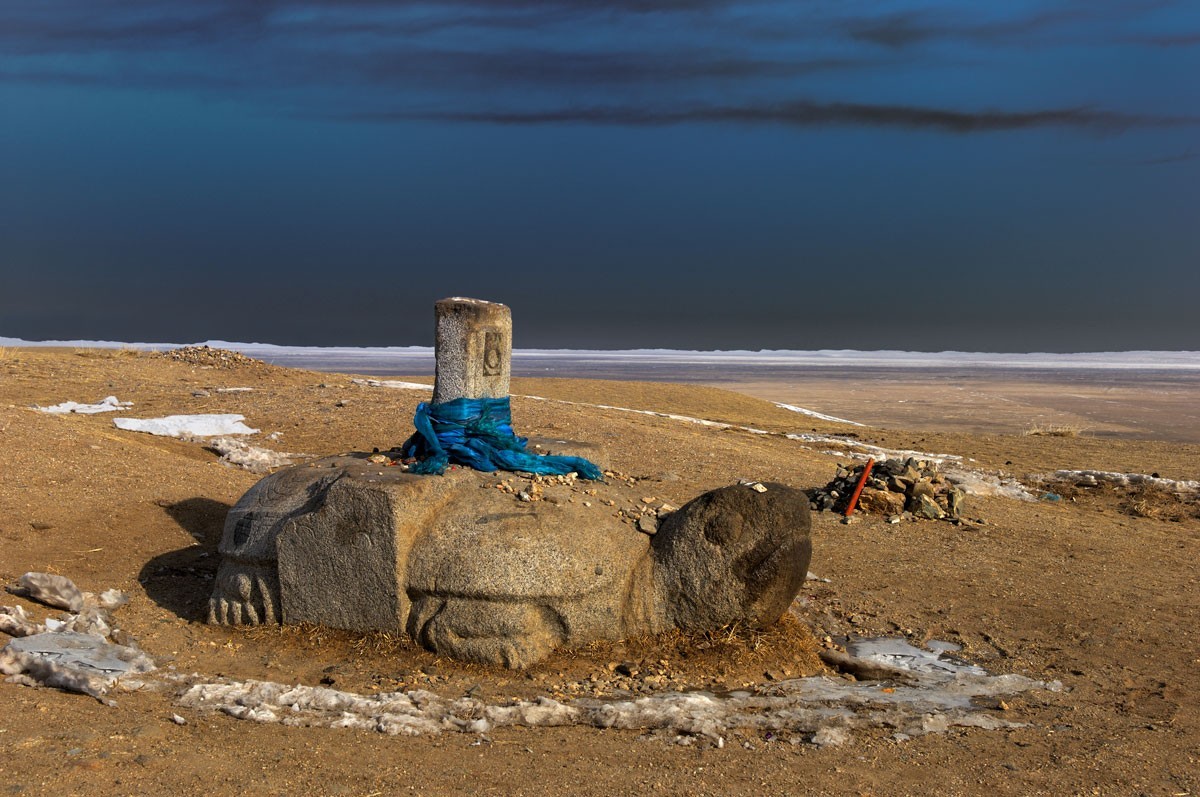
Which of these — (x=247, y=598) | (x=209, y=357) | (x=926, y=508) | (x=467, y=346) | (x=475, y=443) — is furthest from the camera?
(x=209, y=357)

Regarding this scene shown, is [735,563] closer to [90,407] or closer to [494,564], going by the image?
[494,564]

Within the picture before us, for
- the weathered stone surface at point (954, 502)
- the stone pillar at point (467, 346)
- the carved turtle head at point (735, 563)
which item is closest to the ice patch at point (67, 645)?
the stone pillar at point (467, 346)

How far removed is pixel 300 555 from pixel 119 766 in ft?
6.83

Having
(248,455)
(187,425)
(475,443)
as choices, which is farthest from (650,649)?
(187,425)

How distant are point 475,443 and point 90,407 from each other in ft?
38.1

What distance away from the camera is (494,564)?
5.99m

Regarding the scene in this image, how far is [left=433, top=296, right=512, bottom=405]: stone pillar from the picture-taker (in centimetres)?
732

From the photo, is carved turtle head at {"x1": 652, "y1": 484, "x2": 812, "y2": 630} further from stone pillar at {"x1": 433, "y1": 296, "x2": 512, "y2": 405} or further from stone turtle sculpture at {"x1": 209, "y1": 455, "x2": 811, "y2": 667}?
stone pillar at {"x1": 433, "y1": 296, "x2": 512, "y2": 405}

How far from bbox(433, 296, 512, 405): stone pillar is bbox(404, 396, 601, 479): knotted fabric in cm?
13

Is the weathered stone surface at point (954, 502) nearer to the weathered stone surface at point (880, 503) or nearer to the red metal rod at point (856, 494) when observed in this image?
the weathered stone surface at point (880, 503)

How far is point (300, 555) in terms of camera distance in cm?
636

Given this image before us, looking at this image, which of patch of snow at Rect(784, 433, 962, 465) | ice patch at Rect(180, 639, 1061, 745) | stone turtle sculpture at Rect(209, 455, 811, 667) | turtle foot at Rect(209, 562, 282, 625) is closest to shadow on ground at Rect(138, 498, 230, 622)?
turtle foot at Rect(209, 562, 282, 625)

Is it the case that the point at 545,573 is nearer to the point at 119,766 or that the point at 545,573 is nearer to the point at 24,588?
the point at 119,766

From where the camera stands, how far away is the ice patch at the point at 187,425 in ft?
44.4
